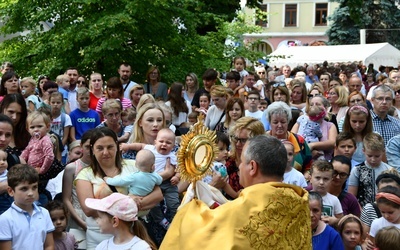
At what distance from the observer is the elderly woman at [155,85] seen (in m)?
13.9

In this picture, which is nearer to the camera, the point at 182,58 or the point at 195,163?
the point at 195,163

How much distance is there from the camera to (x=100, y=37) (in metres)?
14.3

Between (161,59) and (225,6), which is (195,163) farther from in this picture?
(225,6)

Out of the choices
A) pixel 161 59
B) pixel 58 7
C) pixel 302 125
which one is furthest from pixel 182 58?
pixel 302 125

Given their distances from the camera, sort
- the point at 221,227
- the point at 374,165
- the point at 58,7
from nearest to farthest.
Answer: the point at 221,227
the point at 374,165
the point at 58,7

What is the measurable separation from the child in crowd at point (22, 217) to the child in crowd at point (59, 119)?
4031 millimetres

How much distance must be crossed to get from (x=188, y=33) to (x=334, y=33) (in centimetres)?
4038

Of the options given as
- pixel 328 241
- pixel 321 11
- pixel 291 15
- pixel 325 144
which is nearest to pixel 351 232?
pixel 328 241

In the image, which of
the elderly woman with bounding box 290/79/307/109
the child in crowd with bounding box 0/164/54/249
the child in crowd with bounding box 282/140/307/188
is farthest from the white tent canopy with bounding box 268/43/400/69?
the child in crowd with bounding box 0/164/54/249

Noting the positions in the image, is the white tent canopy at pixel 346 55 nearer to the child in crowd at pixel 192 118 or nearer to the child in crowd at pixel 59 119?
the child in crowd at pixel 192 118

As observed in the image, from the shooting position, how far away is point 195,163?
5.56 m

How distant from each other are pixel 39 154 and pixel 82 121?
3.10m

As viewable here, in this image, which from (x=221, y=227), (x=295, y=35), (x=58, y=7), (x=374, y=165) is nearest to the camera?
(x=221, y=227)

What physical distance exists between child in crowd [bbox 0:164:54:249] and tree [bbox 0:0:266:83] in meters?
7.19
